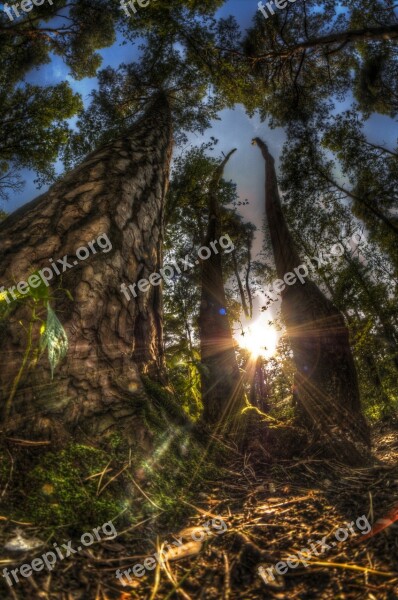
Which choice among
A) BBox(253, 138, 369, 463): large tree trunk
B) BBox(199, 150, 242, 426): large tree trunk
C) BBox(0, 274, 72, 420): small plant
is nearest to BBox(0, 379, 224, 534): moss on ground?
BBox(0, 274, 72, 420): small plant

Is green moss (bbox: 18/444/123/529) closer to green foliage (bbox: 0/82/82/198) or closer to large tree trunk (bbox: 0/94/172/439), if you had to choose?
large tree trunk (bbox: 0/94/172/439)

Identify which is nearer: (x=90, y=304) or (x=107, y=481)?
(x=107, y=481)

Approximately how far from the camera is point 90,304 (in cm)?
170

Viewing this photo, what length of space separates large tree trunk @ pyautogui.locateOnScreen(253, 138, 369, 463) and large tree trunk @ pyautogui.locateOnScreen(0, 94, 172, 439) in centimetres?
132

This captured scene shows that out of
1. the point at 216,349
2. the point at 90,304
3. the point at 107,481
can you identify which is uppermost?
the point at 90,304

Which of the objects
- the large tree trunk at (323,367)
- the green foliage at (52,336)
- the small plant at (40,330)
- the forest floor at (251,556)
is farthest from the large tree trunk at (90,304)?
the large tree trunk at (323,367)

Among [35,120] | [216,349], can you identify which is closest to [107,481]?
[216,349]

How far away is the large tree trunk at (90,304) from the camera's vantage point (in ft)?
4.51

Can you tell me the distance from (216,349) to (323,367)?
1840mm

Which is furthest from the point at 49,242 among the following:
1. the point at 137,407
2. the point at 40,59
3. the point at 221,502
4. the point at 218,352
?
A: the point at 40,59

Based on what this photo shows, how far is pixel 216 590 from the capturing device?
87 cm

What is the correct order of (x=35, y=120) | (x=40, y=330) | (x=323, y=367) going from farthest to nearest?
(x=35, y=120), (x=323, y=367), (x=40, y=330)

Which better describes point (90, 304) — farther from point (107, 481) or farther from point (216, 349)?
point (216, 349)

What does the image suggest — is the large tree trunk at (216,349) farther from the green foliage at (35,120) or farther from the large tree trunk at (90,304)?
the green foliage at (35,120)
